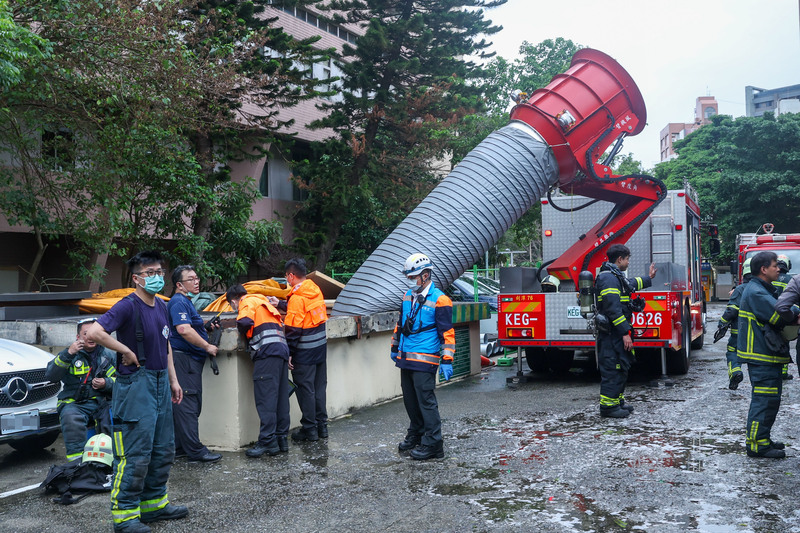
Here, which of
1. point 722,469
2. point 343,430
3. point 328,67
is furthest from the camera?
point 328,67

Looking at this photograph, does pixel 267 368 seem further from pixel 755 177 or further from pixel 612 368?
pixel 755 177

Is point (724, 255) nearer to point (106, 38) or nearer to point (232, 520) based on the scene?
point (106, 38)

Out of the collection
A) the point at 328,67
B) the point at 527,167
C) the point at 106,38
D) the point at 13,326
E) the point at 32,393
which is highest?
the point at 328,67

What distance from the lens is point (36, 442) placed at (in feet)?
23.3

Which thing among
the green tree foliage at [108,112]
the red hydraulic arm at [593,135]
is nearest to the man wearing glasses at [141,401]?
the green tree foliage at [108,112]

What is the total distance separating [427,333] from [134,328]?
108 inches

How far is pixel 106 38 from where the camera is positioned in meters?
10.1

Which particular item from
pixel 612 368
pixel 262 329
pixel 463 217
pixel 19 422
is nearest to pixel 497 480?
pixel 262 329

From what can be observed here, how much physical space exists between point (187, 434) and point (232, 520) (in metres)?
1.83

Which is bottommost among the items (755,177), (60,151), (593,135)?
(593,135)

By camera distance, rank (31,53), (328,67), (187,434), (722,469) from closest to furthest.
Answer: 1. (722,469)
2. (187,434)
3. (31,53)
4. (328,67)

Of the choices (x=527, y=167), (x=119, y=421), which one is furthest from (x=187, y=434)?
(x=527, y=167)

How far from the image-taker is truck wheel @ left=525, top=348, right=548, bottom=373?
11852 millimetres

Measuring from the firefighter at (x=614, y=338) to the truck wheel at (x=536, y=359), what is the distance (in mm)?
3513
